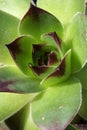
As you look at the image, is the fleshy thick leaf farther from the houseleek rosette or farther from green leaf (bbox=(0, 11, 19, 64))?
green leaf (bbox=(0, 11, 19, 64))

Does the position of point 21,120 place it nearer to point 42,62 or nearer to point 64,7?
point 42,62

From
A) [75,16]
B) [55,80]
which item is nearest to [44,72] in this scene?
[55,80]

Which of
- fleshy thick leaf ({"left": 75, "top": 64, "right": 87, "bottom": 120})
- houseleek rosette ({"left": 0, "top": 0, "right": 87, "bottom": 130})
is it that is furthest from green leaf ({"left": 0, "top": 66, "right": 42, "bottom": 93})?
fleshy thick leaf ({"left": 75, "top": 64, "right": 87, "bottom": 120})

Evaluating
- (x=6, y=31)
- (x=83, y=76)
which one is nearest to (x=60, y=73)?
(x=83, y=76)

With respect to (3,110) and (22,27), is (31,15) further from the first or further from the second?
(3,110)

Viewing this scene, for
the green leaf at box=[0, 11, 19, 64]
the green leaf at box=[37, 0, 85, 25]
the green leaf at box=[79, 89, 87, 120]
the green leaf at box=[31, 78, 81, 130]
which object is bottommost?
the green leaf at box=[79, 89, 87, 120]

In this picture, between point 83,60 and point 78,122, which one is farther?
point 78,122
